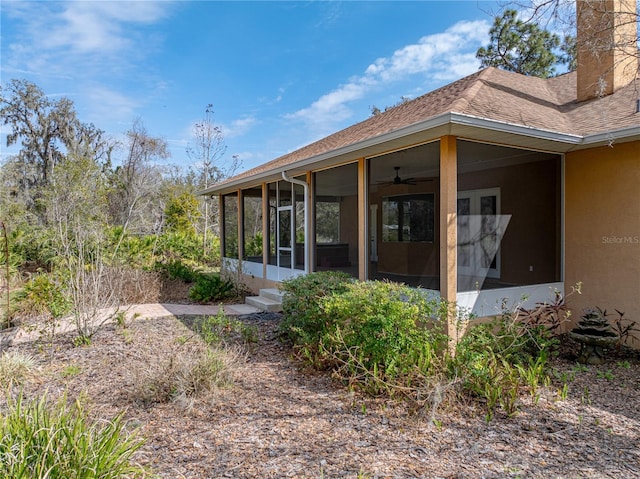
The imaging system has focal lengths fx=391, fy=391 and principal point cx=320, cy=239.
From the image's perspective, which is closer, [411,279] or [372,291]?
[372,291]

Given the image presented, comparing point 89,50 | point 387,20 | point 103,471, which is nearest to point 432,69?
point 387,20

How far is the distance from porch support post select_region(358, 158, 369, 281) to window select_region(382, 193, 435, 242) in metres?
1.40

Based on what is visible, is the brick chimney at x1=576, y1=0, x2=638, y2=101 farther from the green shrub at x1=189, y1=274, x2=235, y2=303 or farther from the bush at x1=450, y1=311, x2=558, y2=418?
the green shrub at x1=189, y1=274, x2=235, y2=303

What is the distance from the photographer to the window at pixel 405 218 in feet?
26.1

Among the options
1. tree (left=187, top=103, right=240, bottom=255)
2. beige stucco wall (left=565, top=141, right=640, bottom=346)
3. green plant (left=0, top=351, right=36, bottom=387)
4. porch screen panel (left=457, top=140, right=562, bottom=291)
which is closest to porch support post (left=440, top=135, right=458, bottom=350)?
porch screen panel (left=457, top=140, right=562, bottom=291)

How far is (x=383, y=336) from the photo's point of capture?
427 cm

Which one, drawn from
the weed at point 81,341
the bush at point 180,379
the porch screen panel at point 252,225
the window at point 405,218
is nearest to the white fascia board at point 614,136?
the window at point 405,218

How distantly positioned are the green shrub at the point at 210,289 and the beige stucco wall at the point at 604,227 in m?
7.59

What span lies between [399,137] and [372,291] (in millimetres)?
2120

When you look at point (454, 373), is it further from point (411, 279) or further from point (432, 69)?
point (432, 69)

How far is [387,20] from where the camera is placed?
1159 centimetres

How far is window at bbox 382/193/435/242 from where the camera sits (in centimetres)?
795

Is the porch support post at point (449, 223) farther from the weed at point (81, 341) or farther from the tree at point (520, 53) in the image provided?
the tree at point (520, 53)

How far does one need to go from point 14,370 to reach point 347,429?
3.95 m
